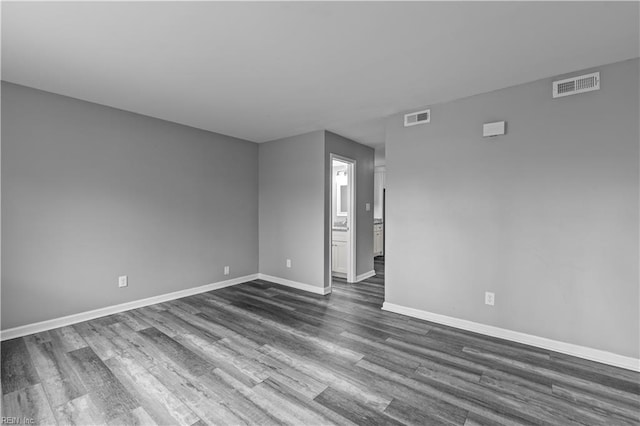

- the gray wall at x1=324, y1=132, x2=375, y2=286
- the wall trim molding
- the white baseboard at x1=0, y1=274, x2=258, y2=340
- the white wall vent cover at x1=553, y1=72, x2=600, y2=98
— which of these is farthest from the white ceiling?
the wall trim molding

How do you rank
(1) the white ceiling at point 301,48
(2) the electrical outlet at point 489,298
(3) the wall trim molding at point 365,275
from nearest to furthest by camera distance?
(1) the white ceiling at point 301,48
(2) the electrical outlet at point 489,298
(3) the wall trim molding at point 365,275

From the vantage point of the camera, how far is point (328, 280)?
457 cm

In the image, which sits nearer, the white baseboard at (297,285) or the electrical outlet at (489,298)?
the electrical outlet at (489,298)

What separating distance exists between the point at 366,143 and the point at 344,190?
200 centimetres

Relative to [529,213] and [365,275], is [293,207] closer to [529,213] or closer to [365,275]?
[365,275]

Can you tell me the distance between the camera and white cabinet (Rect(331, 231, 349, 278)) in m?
→ 5.38

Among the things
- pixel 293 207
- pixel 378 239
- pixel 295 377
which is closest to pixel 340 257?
pixel 293 207

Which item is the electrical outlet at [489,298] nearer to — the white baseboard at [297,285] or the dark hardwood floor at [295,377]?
the dark hardwood floor at [295,377]

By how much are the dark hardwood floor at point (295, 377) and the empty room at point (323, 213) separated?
0.07 feet

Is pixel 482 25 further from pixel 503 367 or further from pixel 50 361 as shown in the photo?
pixel 50 361

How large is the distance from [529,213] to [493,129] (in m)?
0.91

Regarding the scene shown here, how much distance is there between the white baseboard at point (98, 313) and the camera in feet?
9.41

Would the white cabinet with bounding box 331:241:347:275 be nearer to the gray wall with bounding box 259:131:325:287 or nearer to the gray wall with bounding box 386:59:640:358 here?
the gray wall with bounding box 259:131:325:287

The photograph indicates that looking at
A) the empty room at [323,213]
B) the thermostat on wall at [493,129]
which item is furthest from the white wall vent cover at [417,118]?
the thermostat on wall at [493,129]
